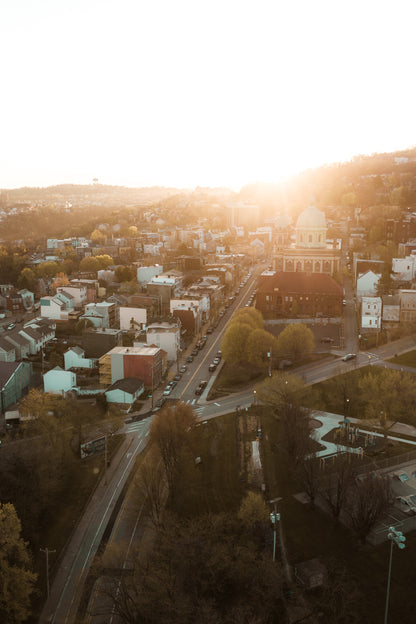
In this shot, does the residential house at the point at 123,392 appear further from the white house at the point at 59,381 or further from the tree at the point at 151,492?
the tree at the point at 151,492

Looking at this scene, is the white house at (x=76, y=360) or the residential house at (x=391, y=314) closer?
the white house at (x=76, y=360)

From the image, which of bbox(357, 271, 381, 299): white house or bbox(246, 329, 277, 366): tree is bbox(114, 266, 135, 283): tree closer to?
bbox(357, 271, 381, 299): white house

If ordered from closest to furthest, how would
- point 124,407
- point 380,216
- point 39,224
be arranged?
point 124,407, point 380,216, point 39,224

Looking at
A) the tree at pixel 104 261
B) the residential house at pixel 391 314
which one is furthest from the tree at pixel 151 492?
the tree at pixel 104 261

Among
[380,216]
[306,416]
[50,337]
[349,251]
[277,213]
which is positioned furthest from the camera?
[277,213]

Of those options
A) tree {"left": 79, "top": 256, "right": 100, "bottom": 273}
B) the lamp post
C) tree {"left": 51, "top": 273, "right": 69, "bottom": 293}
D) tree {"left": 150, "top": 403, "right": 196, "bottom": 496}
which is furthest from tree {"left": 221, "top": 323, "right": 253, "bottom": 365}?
tree {"left": 79, "top": 256, "right": 100, "bottom": 273}

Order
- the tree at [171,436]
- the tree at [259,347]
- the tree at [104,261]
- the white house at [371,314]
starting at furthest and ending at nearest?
1. the tree at [104,261]
2. the white house at [371,314]
3. the tree at [259,347]
4. the tree at [171,436]

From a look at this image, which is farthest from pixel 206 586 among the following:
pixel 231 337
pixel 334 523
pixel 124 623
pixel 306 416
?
pixel 231 337

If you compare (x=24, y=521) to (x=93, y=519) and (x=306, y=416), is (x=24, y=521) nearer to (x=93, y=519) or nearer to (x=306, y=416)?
(x=93, y=519)
